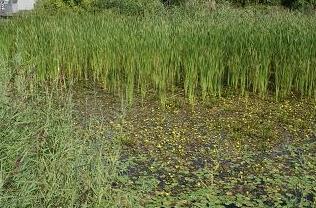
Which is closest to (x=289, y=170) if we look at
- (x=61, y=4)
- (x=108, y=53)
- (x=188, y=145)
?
(x=188, y=145)

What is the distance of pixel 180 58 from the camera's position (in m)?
5.37

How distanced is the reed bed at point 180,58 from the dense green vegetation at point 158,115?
17mm

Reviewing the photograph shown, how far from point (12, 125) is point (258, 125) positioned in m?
2.68

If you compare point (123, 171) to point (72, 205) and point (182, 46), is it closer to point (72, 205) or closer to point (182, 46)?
point (72, 205)

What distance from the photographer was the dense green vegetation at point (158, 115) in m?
2.43

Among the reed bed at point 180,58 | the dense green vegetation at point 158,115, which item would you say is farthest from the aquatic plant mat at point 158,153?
the reed bed at point 180,58

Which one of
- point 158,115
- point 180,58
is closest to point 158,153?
point 158,115

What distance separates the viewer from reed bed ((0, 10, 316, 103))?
206 inches

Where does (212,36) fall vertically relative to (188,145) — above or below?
above

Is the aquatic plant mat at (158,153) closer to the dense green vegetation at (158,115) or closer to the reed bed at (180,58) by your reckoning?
the dense green vegetation at (158,115)

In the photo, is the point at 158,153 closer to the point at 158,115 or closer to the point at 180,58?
the point at 158,115

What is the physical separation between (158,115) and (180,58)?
103 centimetres

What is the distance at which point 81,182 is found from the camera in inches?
91.8

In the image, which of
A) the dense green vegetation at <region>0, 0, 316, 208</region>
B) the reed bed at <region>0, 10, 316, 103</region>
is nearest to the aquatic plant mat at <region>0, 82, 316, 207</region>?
the dense green vegetation at <region>0, 0, 316, 208</region>
